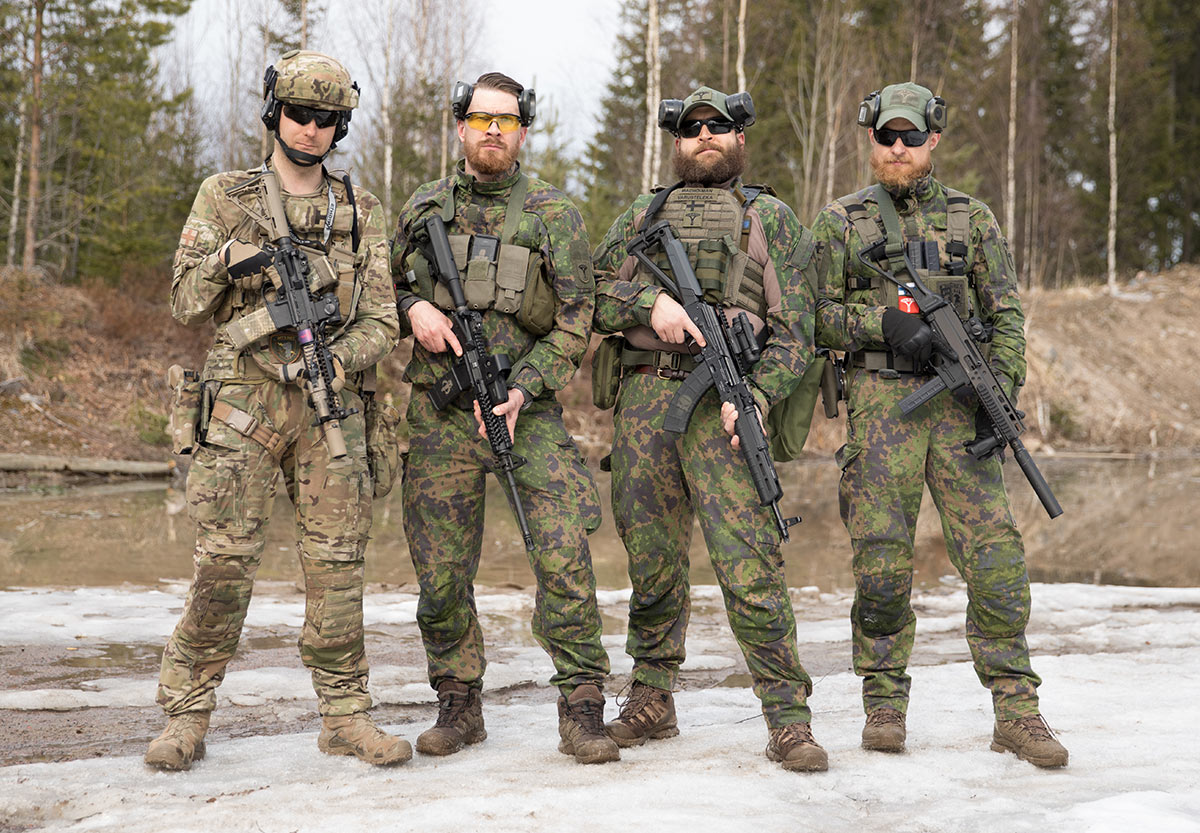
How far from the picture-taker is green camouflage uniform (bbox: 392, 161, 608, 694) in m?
4.10

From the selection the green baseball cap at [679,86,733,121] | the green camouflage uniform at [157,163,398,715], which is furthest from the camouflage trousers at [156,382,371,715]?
the green baseball cap at [679,86,733,121]

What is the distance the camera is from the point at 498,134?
4191mm

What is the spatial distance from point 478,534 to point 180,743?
136 centimetres

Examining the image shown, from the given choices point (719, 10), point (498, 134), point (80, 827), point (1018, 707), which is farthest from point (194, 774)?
point (719, 10)

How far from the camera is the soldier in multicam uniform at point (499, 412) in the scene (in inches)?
161

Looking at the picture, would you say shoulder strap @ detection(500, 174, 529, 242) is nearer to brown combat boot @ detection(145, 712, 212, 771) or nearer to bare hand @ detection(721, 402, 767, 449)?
bare hand @ detection(721, 402, 767, 449)

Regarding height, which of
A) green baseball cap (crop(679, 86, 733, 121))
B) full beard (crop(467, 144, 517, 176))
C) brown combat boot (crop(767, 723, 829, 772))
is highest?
green baseball cap (crop(679, 86, 733, 121))

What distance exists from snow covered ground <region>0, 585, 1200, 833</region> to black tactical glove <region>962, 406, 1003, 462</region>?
119cm

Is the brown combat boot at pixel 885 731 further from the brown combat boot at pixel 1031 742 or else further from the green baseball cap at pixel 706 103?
the green baseball cap at pixel 706 103

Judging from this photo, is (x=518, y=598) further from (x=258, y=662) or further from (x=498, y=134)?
(x=498, y=134)

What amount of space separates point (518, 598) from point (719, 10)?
1916 centimetres

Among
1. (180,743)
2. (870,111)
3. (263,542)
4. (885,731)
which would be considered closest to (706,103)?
(870,111)

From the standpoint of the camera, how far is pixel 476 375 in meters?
4.09

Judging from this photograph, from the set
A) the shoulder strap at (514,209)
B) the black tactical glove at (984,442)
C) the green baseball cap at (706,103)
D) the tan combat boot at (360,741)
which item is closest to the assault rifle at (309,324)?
the shoulder strap at (514,209)
